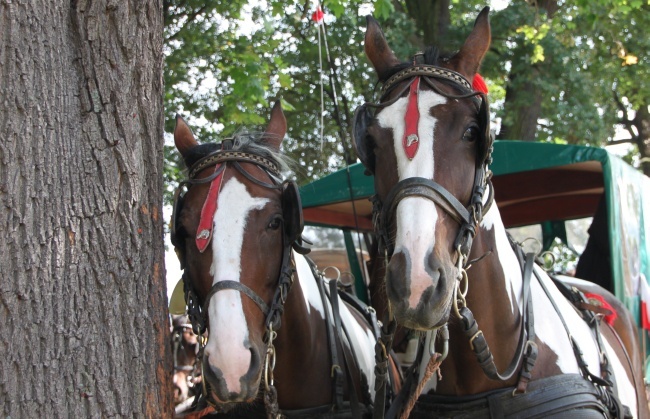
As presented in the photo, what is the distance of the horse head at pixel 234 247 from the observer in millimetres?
2688

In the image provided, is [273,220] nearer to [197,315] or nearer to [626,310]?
[197,315]

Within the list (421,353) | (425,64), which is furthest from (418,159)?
(421,353)

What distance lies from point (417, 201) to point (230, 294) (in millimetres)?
863

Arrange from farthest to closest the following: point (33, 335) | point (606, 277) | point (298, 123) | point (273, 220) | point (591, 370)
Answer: point (298, 123)
point (606, 277)
point (273, 220)
point (591, 370)
point (33, 335)

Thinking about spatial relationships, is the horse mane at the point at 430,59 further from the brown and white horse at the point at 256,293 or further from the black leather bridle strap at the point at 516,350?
the black leather bridle strap at the point at 516,350

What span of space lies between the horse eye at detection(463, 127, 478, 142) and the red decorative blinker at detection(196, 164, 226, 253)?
1049mm

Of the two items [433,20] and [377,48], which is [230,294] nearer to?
[377,48]

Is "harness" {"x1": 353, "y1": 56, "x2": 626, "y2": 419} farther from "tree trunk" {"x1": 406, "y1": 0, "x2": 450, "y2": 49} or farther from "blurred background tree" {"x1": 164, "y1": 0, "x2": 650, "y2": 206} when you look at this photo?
"tree trunk" {"x1": 406, "y1": 0, "x2": 450, "y2": 49}

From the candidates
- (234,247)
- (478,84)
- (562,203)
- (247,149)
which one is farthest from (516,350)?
(562,203)

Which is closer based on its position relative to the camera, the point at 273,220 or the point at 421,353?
the point at 421,353

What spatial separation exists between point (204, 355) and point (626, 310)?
2.82 metres

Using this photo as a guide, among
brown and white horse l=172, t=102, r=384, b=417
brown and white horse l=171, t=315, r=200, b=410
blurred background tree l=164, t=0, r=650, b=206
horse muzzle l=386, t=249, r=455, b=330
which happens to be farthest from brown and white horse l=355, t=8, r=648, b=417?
brown and white horse l=171, t=315, r=200, b=410

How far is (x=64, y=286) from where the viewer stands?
7.52 ft

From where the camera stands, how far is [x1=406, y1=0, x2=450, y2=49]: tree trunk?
11.6 metres
